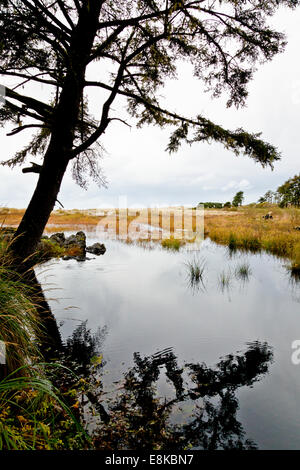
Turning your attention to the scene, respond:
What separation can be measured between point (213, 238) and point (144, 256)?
735 centimetres

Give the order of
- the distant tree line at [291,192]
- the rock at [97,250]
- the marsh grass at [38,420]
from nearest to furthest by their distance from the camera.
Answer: the marsh grass at [38,420], the rock at [97,250], the distant tree line at [291,192]

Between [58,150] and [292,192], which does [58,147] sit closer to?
[58,150]

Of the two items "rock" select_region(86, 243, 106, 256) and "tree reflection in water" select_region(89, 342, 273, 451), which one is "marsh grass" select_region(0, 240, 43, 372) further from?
"rock" select_region(86, 243, 106, 256)

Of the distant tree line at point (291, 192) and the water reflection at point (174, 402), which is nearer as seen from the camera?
the water reflection at point (174, 402)

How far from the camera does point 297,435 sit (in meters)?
2.53

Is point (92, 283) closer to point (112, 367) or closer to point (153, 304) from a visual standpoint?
point (153, 304)

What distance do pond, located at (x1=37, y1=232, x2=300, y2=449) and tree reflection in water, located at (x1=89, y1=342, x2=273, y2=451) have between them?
0.03m

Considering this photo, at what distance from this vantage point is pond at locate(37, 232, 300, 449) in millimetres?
2936

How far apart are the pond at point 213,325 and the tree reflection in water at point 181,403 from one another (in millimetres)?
26

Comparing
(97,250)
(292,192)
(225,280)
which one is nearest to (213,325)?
(225,280)

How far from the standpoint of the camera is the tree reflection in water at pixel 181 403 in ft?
7.59

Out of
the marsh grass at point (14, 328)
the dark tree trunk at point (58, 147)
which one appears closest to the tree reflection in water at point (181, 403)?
the marsh grass at point (14, 328)

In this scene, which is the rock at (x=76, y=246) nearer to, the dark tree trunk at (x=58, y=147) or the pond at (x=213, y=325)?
the pond at (x=213, y=325)

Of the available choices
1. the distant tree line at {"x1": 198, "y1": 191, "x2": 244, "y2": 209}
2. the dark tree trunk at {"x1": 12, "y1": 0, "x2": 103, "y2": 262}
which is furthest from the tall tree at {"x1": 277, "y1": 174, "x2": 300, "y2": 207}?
the dark tree trunk at {"x1": 12, "y1": 0, "x2": 103, "y2": 262}
